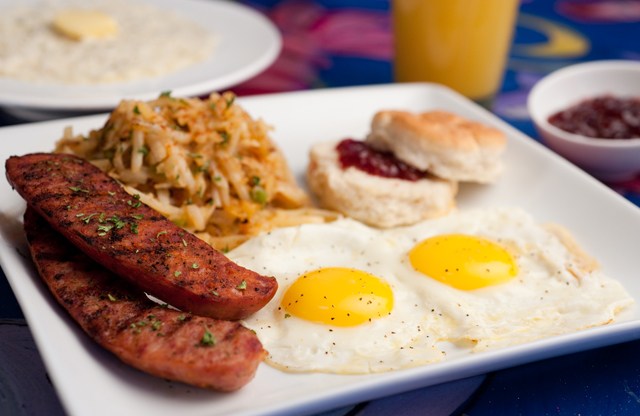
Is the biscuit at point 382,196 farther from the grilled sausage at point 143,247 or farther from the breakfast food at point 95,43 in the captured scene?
the breakfast food at point 95,43

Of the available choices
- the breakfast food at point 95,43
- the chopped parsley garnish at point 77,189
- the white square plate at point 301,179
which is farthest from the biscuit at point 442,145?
the breakfast food at point 95,43

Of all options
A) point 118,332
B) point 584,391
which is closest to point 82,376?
point 118,332

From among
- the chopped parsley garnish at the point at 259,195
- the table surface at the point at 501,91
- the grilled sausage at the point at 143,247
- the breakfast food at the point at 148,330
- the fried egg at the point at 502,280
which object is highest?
the grilled sausage at the point at 143,247

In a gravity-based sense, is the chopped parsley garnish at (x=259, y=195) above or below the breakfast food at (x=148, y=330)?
below

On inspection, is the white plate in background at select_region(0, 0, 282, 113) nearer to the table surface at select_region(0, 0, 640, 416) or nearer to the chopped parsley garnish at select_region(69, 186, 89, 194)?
the table surface at select_region(0, 0, 640, 416)

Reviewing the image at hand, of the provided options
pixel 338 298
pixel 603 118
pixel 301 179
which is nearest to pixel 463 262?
pixel 338 298

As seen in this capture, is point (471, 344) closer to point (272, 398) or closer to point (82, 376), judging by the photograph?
point (272, 398)

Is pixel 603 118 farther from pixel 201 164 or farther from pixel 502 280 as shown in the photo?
pixel 201 164
